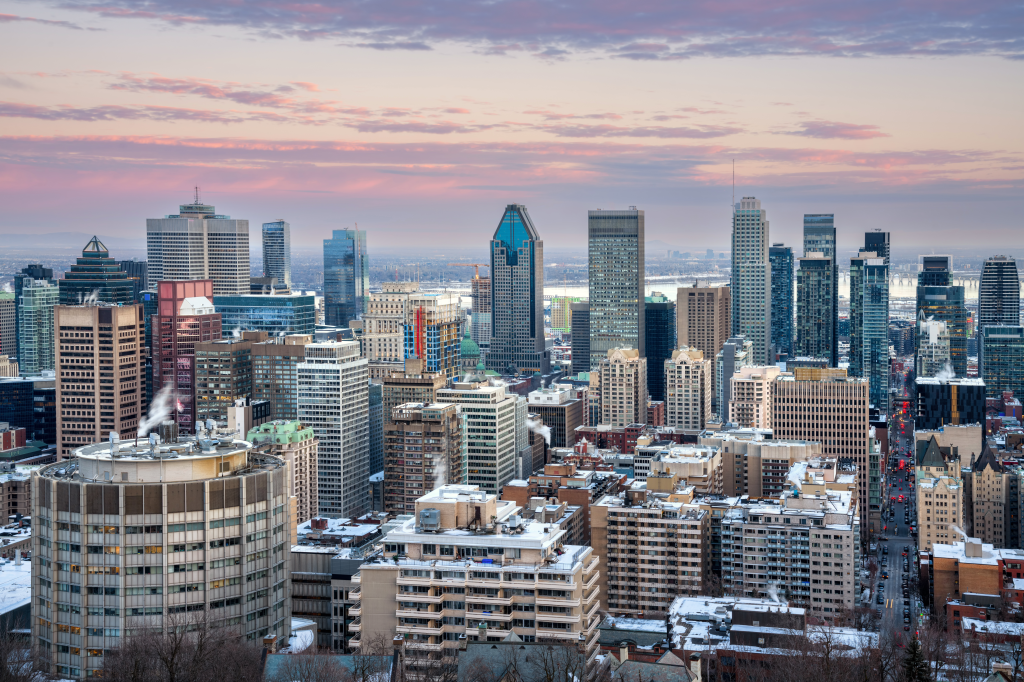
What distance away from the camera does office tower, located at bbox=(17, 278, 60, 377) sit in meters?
155

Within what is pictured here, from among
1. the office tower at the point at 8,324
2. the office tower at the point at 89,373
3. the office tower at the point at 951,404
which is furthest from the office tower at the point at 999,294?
the office tower at the point at 8,324

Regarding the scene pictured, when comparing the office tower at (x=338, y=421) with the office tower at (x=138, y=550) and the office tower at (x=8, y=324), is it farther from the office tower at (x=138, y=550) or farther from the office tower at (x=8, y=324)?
the office tower at (x=8, y=324)

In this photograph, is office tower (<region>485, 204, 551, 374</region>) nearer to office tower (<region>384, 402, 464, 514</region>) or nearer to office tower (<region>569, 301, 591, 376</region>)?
office tower (<region>569, 301, 591, 376</region>)

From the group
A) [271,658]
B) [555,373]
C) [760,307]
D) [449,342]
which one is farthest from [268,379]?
[760,307]

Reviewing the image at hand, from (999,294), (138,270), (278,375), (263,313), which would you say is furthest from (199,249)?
(999,294)

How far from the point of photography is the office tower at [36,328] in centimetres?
15488

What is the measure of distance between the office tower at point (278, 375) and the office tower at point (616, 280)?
71710 mm

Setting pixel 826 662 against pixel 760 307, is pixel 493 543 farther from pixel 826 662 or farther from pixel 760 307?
pixel 760 307

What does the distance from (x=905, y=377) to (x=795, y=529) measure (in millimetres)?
120297

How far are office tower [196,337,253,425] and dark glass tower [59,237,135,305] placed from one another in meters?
33.0

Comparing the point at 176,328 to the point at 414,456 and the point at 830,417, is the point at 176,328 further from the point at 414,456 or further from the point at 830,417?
the point at 830,417

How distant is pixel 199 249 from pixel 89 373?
73523 millimetres

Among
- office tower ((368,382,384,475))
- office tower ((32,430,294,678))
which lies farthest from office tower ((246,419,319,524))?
office tower ((32,430,294,678))

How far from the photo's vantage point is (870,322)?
579ft
